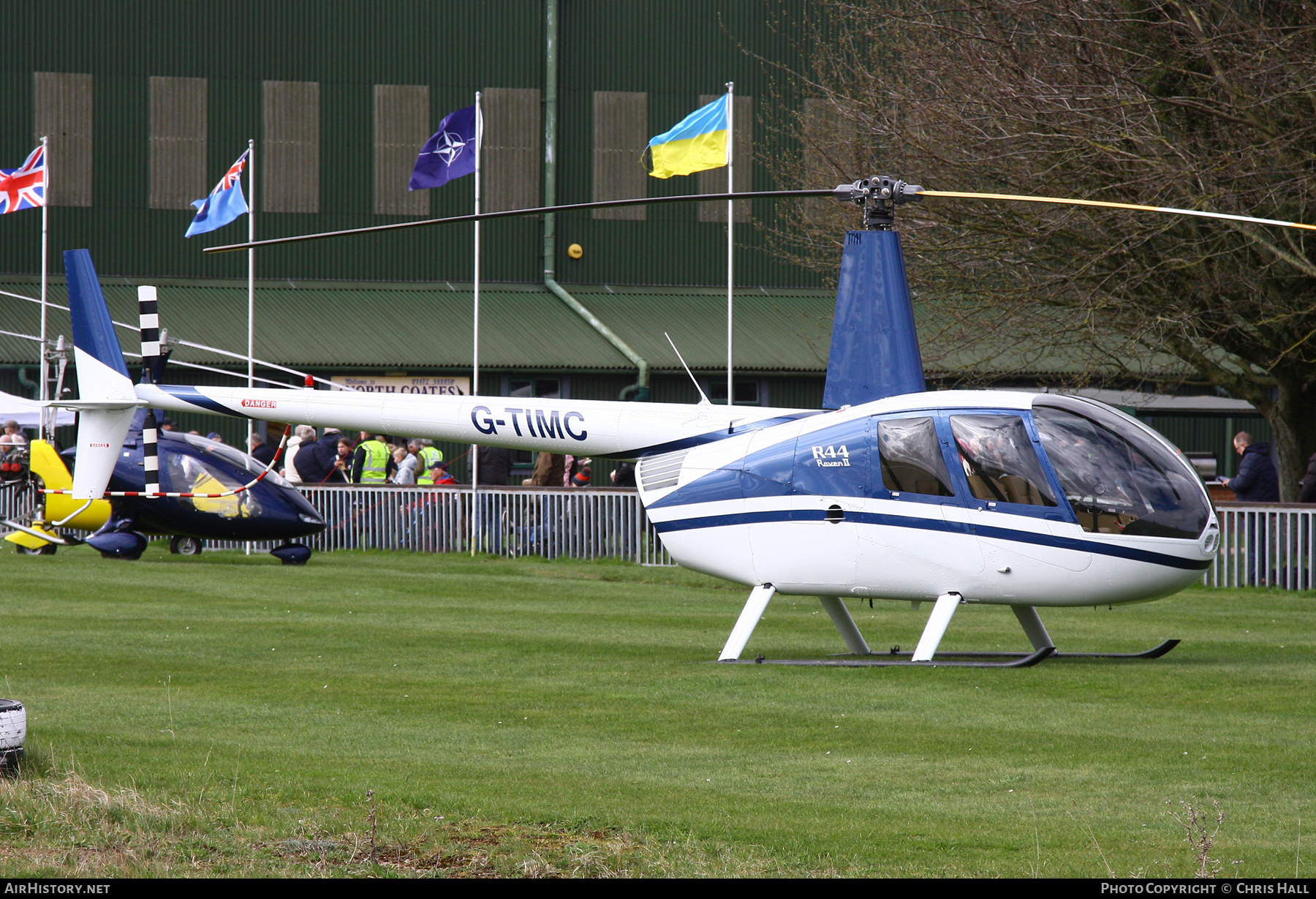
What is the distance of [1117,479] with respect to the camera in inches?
501

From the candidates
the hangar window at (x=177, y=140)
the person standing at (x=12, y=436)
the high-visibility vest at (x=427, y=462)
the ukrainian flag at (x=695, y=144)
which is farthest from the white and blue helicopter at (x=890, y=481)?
the hangar window at (x=177, y=140)

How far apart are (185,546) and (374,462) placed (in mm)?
3777

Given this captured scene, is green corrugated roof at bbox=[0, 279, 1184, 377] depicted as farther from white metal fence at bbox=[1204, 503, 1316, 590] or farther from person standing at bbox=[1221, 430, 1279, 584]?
white metal fence at bbox=[1204, 503, 1316, 590]

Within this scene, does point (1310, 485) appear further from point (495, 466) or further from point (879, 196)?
point (495, 466)

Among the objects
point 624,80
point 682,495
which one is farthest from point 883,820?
point 624,80

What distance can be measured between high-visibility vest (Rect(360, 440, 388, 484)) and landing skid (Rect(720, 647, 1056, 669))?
15310mm

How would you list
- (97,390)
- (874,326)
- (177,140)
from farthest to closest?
(177,140) < (97,390) < (874,326)

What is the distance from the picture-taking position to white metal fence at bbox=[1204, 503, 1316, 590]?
66.5ft

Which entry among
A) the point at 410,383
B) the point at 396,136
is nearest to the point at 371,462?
the point at 410,383

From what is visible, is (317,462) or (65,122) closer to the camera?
(317,462)

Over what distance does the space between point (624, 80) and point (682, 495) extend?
1130 inches

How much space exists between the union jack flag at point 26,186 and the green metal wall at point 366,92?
32.0 ft

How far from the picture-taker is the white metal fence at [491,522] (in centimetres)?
2438

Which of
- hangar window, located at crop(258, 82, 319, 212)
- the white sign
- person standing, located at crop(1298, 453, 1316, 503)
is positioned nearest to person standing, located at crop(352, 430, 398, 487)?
the white sign
